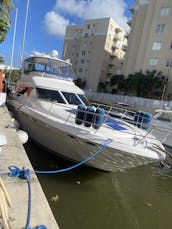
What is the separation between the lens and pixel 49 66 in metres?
9.51

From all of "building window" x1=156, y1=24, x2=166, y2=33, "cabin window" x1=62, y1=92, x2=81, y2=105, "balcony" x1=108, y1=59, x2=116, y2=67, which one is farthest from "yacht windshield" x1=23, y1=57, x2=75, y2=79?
"balcony" x1=108, y1=59, x2=116, y2=67

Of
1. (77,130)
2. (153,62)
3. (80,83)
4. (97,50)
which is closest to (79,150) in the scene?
(77,130)

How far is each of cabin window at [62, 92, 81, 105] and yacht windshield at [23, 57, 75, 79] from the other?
1960 mm

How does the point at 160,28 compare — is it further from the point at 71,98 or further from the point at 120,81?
the point at 71,98

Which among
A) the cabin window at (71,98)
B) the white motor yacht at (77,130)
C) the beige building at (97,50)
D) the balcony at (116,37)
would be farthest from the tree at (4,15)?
the balcony at (116,37)

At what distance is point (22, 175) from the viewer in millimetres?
3521

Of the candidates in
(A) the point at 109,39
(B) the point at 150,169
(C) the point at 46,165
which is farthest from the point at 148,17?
(C) the point at 46,165

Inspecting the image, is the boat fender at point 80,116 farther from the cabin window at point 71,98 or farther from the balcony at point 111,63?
the balcony at point 111,63

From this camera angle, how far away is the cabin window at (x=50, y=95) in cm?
721

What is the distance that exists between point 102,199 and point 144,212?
39.4 inches

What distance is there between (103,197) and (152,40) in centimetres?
3194

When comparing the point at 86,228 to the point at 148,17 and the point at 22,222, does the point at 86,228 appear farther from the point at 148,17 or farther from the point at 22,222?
the point at 148,17

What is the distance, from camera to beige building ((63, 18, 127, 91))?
4694cm

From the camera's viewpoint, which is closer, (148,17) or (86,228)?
(86,228)
